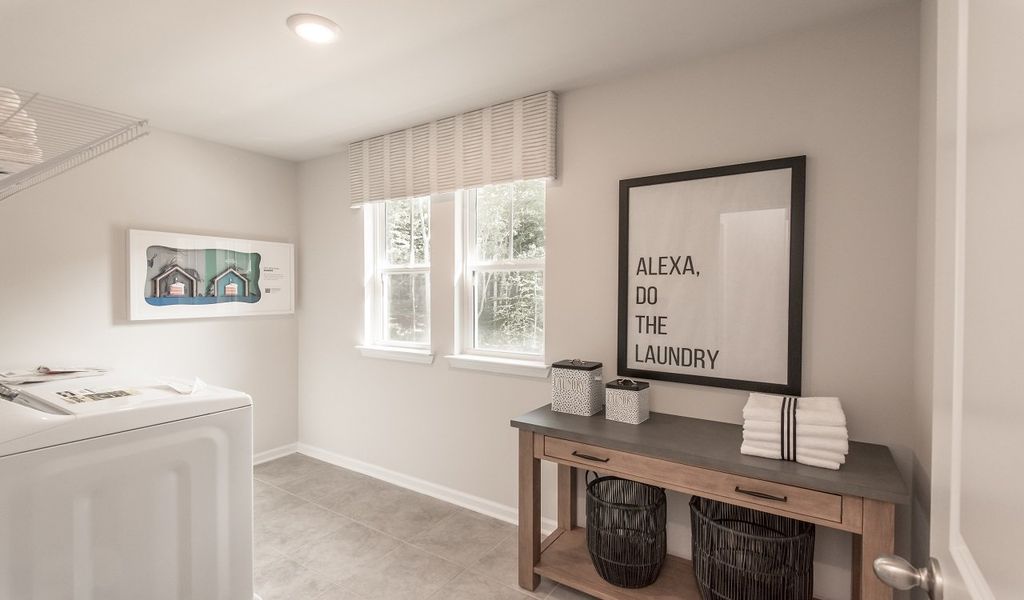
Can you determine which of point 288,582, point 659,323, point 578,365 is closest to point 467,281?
point 578,365

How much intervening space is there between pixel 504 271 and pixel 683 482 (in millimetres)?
1605

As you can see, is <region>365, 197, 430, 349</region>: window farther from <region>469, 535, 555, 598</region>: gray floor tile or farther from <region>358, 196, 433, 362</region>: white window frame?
<region>469, 535, 555, 598</region>: gray floor tile

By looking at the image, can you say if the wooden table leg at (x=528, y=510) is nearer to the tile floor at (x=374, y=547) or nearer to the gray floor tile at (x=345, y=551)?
the tile floor at (x=374, y=547)

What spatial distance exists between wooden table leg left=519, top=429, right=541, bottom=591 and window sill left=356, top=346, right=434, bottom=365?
119cm

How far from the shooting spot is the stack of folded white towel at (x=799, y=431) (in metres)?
1.68

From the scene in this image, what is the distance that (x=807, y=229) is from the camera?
203cm

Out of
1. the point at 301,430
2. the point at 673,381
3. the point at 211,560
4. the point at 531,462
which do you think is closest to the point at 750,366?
the point at 673,381

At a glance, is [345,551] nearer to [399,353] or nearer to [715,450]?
[399,353]

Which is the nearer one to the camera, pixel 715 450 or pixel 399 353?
pixel 715 450

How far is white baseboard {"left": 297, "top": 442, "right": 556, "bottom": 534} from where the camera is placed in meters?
2.89

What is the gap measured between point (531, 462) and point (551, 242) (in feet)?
3.88

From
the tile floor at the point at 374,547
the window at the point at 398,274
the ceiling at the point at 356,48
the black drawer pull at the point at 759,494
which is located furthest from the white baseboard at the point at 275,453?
the black drawer pull at the point at 759,494

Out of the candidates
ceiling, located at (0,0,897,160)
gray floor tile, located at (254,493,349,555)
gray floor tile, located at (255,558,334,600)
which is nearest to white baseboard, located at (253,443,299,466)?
gray floor tile, located at (254,493,349,555)

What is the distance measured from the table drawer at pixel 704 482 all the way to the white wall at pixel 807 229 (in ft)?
1.66
